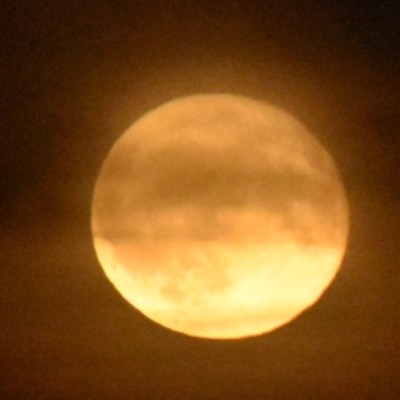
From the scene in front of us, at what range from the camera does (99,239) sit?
3.86 meters

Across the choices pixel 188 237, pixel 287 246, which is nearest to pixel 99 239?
pixel 188 237

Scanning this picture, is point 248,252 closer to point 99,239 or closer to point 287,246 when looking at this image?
point 287,246

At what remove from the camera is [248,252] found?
356 cm

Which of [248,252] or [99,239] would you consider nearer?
[248,252]

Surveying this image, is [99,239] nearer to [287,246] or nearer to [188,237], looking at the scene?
[188,237]

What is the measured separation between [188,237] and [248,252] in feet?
0.97

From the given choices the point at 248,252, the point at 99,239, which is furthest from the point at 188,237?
the point at 99,239

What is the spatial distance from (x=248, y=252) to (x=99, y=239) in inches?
28.4

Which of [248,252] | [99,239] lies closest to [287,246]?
[248,252]

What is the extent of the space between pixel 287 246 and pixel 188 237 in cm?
39

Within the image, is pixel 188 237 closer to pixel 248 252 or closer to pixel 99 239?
pixel 248 252

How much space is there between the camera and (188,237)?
3.41 meters

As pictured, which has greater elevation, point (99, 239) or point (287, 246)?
point (99, 239)

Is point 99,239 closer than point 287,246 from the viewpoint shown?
No
